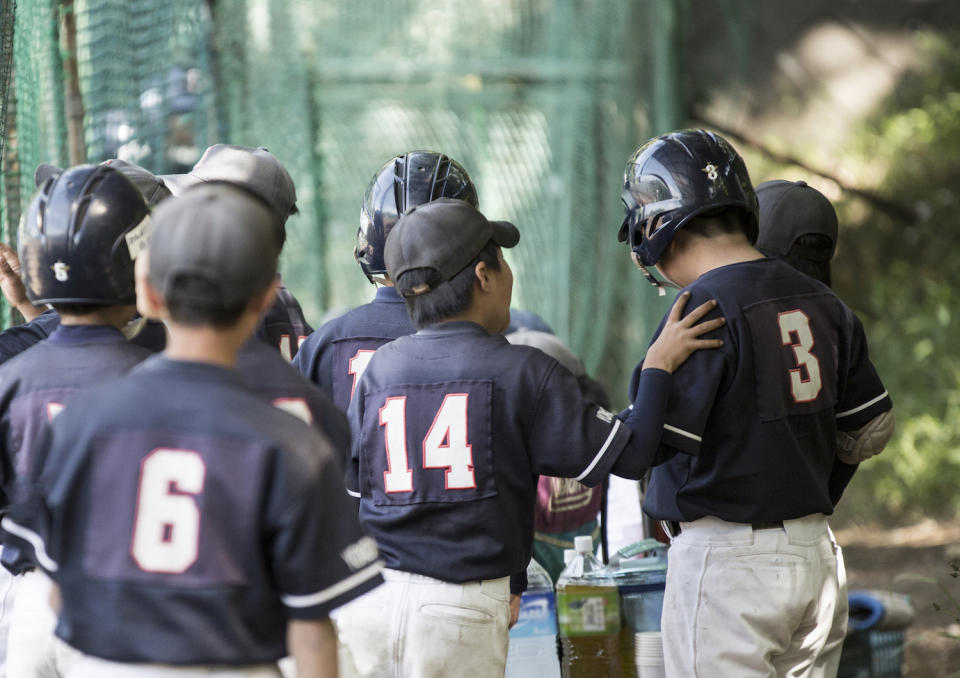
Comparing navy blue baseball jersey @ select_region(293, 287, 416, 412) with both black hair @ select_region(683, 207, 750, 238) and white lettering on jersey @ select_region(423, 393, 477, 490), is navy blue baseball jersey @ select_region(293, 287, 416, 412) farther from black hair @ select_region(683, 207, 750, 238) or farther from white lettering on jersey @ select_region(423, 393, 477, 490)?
black hair @ select_region(683, 207, 750, 238)

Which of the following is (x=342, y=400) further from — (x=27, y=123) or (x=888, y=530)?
(x=888, y=530)

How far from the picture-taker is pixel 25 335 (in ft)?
11.4

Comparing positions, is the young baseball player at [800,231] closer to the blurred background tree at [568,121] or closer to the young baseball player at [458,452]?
the young baseball player at [458,452]

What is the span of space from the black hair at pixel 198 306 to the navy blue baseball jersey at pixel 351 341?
61.0 inches

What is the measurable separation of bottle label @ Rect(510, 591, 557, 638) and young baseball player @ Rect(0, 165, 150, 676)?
72.8 inches

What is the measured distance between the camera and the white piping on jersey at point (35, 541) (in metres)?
2.31

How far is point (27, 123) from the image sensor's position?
458 cm

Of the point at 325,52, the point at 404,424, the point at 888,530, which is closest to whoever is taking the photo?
the point at 404,424

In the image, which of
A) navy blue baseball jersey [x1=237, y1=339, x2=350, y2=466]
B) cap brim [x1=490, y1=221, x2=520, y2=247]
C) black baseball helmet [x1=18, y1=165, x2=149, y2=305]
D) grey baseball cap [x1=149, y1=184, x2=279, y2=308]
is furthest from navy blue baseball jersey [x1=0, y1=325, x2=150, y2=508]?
cap brim [x1=490, y1=221, x2=520, y2=247]

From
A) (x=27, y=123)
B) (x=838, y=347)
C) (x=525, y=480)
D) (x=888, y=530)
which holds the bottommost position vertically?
(x=888, y=530)

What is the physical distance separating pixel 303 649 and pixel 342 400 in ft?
5.50

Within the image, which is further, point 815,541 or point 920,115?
point 920,115

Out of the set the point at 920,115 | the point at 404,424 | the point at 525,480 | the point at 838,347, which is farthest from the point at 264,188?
the point at 920,115

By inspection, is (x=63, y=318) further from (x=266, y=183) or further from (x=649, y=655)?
(x=649, y=655)
